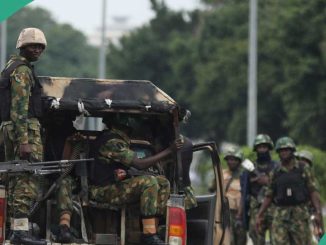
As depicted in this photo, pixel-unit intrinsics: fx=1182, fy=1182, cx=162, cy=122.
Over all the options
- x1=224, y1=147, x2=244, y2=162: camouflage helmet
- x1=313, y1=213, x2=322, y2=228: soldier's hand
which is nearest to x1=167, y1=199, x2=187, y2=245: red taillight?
x1=313, y1=213, x2=322, y2=228: soldier's hand

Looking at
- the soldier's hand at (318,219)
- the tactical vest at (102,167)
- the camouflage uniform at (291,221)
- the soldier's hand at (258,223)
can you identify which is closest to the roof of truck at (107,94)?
the tactical vest at (102,167)

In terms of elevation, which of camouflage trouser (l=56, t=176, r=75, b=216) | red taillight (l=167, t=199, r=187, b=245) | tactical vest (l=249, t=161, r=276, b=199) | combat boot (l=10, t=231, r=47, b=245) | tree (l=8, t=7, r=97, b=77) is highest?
tree (l=8, t=7, r=97, b=77)

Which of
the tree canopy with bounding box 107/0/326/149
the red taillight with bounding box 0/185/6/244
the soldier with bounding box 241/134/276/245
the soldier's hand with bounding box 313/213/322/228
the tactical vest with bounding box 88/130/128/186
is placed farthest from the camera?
the tree canopy with bounding box 107/0/326/149

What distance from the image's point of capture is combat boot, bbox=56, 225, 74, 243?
9.64 m

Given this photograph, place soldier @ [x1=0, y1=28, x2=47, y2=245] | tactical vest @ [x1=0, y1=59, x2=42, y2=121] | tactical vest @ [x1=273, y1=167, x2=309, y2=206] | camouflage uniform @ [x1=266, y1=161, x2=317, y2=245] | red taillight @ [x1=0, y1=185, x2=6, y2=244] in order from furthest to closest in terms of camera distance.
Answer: camouflage uniform @ [x1=266, y1=161, x2=317, y2=245] → tactical vest @ [x1=273, y1=167, x2=309, y2=206] → tactical vest @ [x1=0, y1=59, x2=42, y2=121] → soldier @ [x1=0, y1=28, x2=47, y2=245] → red taillight @ [x1=0, y1=185, x2=6, y2=244]

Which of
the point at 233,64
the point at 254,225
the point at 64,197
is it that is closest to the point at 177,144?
the point at 64,197

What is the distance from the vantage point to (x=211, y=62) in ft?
194

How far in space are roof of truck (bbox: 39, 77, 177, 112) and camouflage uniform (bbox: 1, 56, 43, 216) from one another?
35 centimetres

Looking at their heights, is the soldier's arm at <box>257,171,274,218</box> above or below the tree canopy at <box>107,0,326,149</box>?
below

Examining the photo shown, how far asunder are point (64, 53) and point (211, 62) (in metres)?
29.9

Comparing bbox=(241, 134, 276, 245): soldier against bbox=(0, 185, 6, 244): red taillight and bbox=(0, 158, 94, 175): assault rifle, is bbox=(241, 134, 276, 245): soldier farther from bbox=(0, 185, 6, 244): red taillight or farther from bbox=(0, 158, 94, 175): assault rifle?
bbox=(0, 185, 6, 244): red taillight

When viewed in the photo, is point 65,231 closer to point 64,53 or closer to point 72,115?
point 72,115

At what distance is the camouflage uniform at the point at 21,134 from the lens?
30.9ft

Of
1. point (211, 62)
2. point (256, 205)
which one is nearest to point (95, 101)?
point (256, 205)
